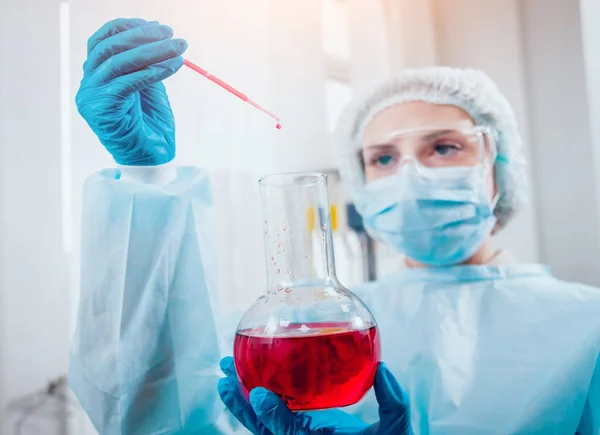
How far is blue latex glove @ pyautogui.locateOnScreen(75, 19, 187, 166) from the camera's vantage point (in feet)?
2.81

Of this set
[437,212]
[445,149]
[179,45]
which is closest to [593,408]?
[437,212]

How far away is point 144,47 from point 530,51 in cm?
131

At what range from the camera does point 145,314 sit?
932 millimetres

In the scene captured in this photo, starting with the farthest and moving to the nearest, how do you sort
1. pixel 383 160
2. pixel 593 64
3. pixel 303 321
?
pixel 593 64
pixel 383 160
pixel 303 321

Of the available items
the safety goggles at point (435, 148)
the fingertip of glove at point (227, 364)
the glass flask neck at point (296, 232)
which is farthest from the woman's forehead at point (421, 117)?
the fingertip of glove at point (227, 364)

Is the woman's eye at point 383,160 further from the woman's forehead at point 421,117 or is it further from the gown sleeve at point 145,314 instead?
the gown sleeve at point 145,314

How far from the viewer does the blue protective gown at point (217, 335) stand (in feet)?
3.01

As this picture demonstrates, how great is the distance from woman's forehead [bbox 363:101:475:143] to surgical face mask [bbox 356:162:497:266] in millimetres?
118

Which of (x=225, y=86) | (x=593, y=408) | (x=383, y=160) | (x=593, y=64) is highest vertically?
(x=593, y=64)

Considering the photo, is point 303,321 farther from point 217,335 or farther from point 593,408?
point 593,408

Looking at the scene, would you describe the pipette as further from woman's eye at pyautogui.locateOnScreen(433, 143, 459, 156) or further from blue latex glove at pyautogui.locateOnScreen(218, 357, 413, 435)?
blue latex glove at pyautogui.locateOnScreen(218, 357, 413, 435)

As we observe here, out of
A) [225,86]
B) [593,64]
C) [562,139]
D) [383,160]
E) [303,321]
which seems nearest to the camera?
[303,321]

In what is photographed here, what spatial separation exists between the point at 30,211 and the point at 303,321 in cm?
48

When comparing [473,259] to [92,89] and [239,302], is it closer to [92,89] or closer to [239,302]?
[239,302]
